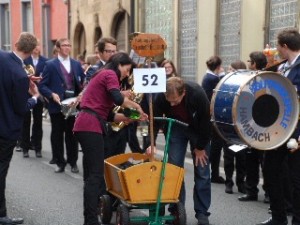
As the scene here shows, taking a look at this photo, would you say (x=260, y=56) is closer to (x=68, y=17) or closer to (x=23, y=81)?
(x=23, y=81)

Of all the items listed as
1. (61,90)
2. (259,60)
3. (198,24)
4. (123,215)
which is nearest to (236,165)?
(259,60)

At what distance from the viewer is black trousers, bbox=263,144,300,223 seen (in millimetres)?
6227

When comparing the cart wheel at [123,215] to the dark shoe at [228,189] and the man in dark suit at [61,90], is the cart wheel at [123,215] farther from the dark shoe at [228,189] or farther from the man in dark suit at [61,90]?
the man in dark suit at [61,90]

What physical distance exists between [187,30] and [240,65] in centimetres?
972

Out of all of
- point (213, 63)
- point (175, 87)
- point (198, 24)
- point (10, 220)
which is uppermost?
point (198, 24)

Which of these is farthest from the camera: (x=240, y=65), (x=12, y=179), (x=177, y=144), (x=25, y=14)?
(x=25, y=14)

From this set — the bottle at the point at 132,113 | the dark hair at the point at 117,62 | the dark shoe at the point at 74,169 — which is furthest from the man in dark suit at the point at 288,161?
the dark shoe at the point at 74,169

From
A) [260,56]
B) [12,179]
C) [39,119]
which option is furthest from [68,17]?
[260,56]

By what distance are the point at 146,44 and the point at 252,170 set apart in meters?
2.51

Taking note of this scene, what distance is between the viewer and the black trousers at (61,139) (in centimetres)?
1011

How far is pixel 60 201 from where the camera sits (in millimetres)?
8070

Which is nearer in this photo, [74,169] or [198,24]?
Answer: [74,169]

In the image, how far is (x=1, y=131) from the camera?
6.69 meters

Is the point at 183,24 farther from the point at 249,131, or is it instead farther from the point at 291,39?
the point at 249,131
